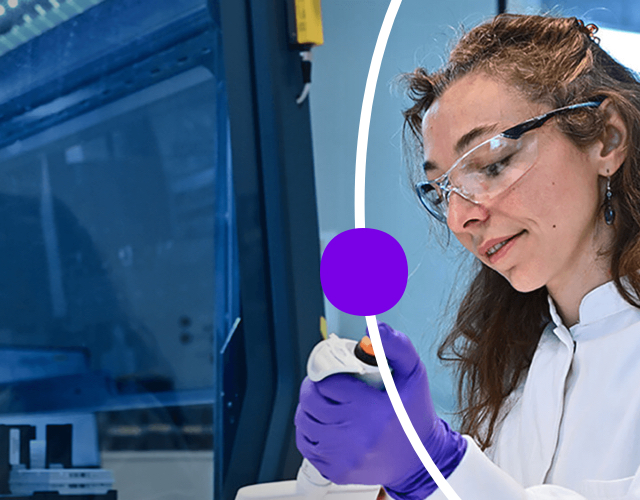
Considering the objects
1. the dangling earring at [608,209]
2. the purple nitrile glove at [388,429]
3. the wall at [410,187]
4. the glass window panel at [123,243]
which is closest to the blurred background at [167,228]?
the glass window panel at [123,243]

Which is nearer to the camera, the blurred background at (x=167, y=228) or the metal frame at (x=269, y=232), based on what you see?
the blurred background at (x=167, y=228)

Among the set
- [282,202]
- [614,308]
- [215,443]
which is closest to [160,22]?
[282,202]

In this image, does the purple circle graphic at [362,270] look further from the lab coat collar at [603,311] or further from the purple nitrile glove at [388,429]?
the lab coat collar at [603,311]

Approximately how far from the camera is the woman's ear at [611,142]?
780mm

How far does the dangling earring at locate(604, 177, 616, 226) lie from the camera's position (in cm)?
81

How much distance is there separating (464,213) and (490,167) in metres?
0.07

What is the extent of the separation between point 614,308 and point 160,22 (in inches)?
47.6

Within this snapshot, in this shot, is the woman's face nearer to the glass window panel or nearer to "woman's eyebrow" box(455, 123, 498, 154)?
"woman's eyebrow" box(455, 123, 498, 154)

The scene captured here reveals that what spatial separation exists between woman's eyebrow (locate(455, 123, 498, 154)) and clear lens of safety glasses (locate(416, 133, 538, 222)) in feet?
0.04

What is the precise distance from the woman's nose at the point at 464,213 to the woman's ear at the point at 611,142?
0.16 m

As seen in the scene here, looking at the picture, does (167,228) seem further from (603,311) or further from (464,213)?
(603,311)

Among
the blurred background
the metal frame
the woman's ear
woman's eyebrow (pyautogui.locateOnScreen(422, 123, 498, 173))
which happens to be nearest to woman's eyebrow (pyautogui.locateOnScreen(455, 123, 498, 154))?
woman's eyebrow (pyautogui.locateOnScreen(422, 123, 498, 173))

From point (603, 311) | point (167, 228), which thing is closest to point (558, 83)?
point (603, 311)

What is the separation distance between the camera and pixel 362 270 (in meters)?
0.73
